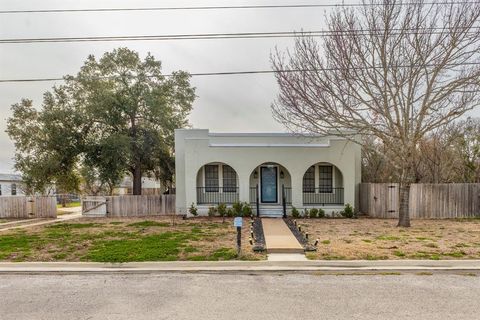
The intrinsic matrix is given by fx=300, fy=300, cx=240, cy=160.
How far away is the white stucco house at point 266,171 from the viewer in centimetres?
1520

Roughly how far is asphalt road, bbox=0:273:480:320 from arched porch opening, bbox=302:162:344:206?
976 cm

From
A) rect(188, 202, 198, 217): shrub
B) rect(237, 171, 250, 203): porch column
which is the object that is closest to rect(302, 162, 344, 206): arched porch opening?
rect(237, 171, 250, 203): porch column

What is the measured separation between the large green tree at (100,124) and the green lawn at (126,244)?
7.01 metres

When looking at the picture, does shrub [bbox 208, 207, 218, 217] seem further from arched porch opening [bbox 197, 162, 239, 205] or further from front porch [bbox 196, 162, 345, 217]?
arched porch opening [bbox 197, 162, 239, 205]

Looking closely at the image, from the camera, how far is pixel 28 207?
57.4ft

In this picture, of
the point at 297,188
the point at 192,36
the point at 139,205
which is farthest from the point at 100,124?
the point at 297,188

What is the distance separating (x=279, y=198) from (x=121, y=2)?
1130 centimetres

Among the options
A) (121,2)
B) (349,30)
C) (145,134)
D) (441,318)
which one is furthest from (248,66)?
(441,318)

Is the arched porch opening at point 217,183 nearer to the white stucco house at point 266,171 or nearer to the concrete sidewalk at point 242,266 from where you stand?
the white stucco house at point 266,171

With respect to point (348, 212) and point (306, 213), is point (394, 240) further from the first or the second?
point (306, 213)

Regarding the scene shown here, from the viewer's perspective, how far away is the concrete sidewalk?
6.34 meters

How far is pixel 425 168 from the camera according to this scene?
733 inches

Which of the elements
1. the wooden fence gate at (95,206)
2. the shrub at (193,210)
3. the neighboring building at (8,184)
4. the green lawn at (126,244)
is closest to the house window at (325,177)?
the green lawn at (126,244)

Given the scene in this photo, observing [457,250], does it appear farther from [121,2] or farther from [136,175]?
[136,175]
